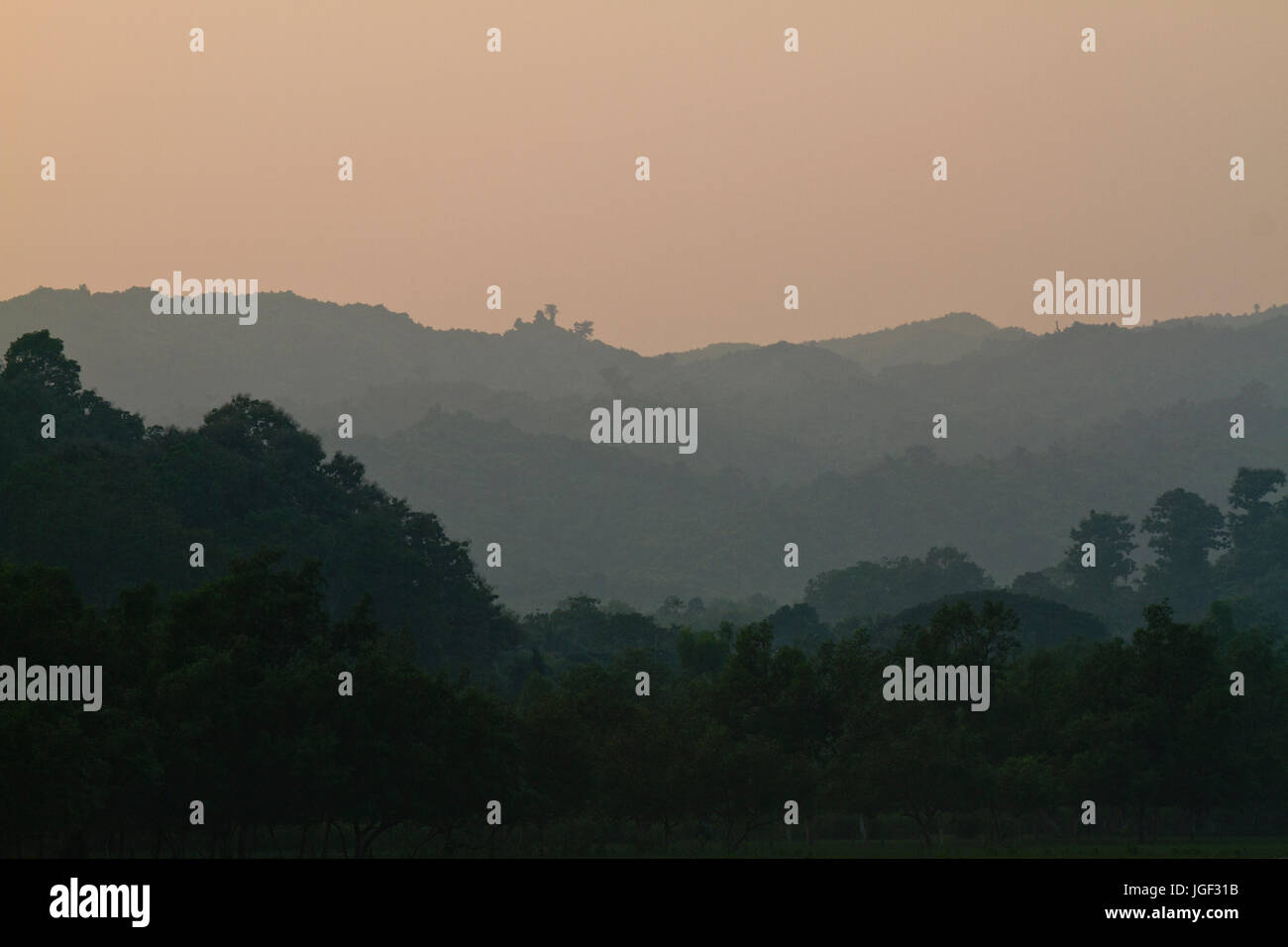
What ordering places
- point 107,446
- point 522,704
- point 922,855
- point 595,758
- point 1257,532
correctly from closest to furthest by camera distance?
point 922,855 < point 595,758 < point 522,704 < point 107,446 < point 1257,532

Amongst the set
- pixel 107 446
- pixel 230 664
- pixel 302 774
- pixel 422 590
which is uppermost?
pixel 107 446

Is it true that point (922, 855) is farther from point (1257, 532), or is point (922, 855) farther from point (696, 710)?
point (1257, 532)

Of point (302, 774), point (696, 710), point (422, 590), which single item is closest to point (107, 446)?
point (422, 590)

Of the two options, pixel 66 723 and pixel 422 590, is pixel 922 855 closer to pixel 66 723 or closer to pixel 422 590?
pixel 66 723

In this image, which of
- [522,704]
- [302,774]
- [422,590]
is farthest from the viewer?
[422,590]

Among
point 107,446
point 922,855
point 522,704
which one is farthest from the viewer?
point 107,446

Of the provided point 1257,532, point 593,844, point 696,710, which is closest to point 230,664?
point 593,844

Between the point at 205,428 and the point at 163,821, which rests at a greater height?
the point at 205,428

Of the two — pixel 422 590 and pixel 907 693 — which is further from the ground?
pixel 422 590

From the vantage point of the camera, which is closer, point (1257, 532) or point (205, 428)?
point (205, 428)
